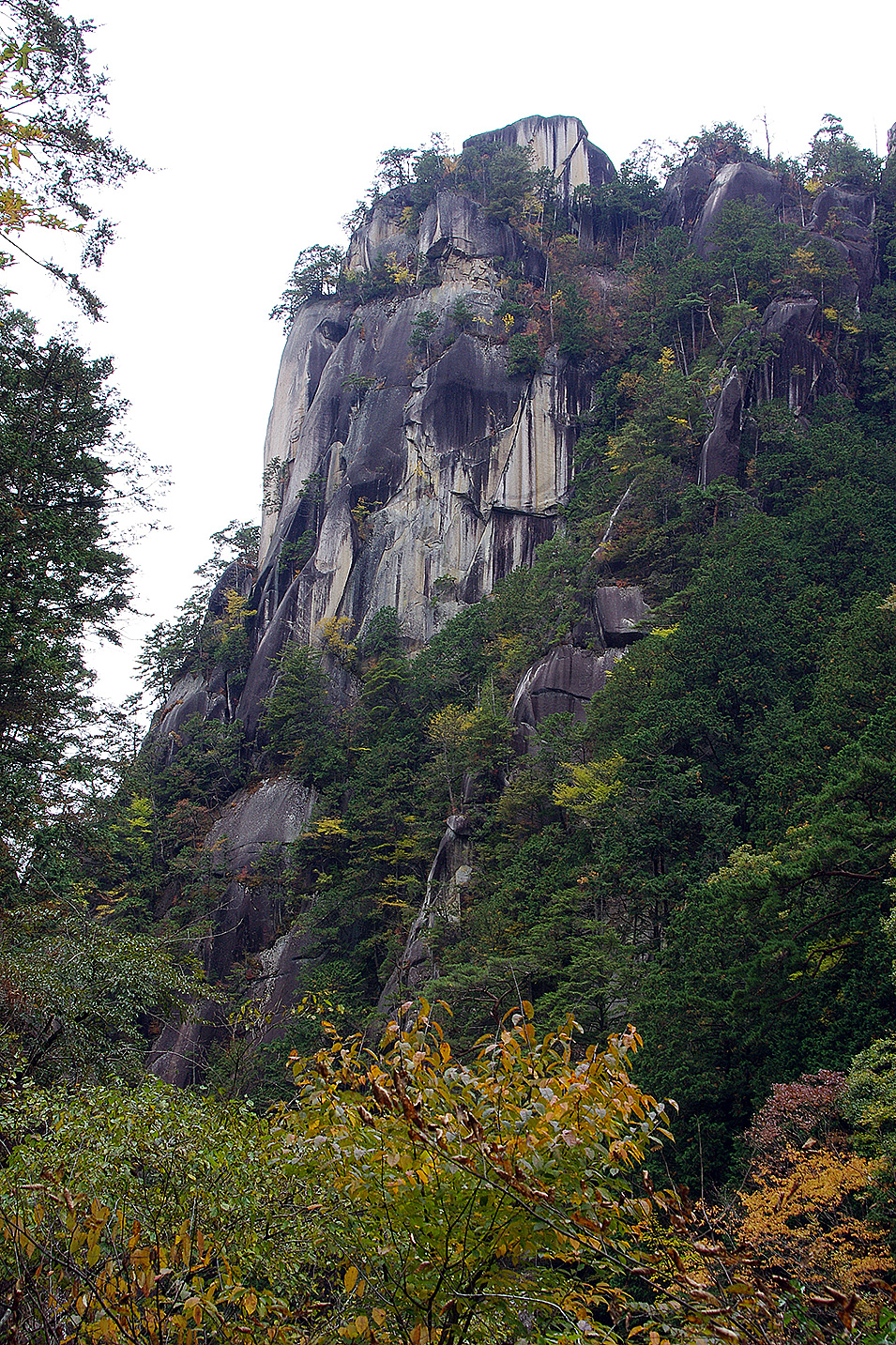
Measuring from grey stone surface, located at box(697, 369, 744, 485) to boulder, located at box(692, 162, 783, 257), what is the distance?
459 inches

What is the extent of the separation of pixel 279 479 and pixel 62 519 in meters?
31.1

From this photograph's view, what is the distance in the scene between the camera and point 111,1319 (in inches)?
99.3

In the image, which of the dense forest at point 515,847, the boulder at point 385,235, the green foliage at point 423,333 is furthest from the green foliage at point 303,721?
the boulder at point 385,235

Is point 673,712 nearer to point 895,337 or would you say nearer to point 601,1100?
point 601,1100

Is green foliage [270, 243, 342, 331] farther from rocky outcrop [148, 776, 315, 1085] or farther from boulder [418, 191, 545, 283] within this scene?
rocky outcrop [148, 776, 315, 1085]

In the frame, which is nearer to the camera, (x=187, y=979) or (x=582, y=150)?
(x=187, y=979)

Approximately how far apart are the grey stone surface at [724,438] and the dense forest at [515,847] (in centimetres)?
15

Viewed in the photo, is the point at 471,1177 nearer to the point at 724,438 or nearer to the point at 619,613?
the point at 619,613

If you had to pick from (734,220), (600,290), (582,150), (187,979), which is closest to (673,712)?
(187,979)

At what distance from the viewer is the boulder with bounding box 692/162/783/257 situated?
35.3 m

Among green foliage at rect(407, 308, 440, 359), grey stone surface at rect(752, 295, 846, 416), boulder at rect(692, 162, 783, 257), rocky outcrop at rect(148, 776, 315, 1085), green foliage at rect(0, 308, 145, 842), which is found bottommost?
rocky outcrop at rect(148, 776, 315, 1085)

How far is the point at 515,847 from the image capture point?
65.2ft

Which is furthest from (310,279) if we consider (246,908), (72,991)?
(72,991)

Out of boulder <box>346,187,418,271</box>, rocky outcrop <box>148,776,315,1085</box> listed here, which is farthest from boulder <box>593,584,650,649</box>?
boulder <box>346,187,418,271</box>
